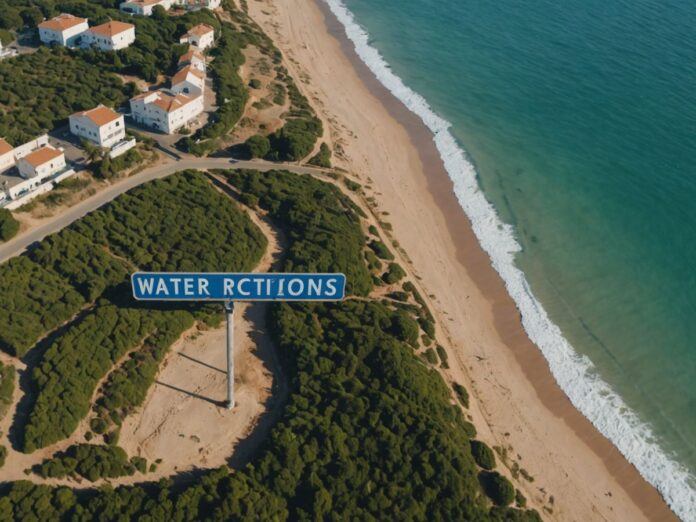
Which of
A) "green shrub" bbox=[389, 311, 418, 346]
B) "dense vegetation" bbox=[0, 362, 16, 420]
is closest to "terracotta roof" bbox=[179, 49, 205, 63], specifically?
"green shrub" bbox=[389, 311, 418, 346]

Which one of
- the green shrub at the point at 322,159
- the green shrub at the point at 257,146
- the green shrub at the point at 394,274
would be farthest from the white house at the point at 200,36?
the green shrub at the point at 394,274

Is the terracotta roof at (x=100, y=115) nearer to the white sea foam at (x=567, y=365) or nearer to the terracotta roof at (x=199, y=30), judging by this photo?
the terracotta roof at (x=199, y=30)

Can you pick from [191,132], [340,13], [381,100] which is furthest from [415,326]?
[340,13]

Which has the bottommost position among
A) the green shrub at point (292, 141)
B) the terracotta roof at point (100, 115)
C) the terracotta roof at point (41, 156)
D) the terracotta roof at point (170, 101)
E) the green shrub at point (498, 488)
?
the green shrub at point (498, 488)

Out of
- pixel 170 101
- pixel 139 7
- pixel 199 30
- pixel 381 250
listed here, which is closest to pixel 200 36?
pixel 199 30

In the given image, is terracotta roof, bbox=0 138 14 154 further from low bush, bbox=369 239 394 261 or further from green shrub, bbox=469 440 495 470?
green shrub, bbox=469 440 495 470

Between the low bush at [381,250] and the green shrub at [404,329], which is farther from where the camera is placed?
the low bush at [381,250]

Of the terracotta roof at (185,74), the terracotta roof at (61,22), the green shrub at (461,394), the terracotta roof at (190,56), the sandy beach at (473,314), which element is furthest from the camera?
the terracotta roof at (61,22)
